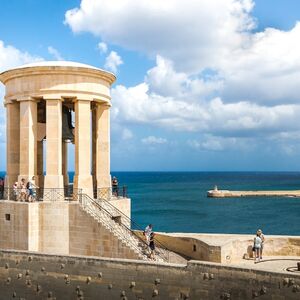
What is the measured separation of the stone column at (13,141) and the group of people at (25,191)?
1207 mm

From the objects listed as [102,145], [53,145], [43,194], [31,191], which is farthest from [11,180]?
[102,145]

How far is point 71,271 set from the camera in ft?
46.5

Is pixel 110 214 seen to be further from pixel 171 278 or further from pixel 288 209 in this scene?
pixel 288 209

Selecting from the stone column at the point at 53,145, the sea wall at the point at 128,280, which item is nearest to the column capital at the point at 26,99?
the stone column at the point at 53,145

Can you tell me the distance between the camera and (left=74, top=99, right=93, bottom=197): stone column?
17453 millimetres

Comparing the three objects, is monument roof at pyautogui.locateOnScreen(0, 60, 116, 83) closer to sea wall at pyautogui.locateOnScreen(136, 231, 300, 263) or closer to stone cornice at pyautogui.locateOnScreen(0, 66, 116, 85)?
stone cornice at pyautogui.locateOnScreen(0, 66, 116, 85)

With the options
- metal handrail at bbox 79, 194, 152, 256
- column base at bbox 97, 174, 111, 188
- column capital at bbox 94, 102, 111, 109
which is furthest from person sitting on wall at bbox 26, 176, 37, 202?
column capital at bbox 94, 102, 111, 109

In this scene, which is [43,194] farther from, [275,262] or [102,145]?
[275,262]

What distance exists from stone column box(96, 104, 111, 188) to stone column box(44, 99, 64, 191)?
2.35 metres

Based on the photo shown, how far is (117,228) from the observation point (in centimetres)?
1594

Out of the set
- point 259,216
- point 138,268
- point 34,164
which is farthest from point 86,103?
point 259,216

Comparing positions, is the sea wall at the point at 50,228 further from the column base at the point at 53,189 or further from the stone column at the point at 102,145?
the stone column at the point at 102,145

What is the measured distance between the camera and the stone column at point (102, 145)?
19.2m

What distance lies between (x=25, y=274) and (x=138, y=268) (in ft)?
13.7
